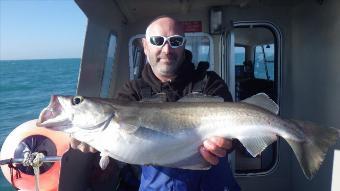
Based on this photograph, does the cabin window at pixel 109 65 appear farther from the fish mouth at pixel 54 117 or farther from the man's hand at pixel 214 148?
the man's hand at pixel 214 148

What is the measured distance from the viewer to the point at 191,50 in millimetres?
6902

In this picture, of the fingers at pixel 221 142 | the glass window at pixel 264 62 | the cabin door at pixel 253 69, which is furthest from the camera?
the glass window at pixel 264 62

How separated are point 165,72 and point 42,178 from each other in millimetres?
1683

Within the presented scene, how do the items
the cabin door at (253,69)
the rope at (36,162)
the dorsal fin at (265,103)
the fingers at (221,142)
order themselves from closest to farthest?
the fingers at (221,142)
the dorsal fin at (265,103)
the rope at (36,162)
the cabin door at (253,69)

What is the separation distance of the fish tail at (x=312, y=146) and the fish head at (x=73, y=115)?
148 cm

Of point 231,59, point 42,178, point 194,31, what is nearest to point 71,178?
point 42,178

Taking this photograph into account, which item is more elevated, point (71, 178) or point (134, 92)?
point (134, 92)

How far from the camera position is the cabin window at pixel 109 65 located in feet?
19.9

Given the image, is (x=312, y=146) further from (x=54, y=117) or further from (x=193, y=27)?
(x=193, y=27)

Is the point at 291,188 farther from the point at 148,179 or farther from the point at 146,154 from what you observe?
the point at 146,154

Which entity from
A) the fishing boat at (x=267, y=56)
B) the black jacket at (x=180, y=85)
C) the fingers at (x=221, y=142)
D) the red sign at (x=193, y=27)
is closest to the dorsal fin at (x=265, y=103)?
the fingers at (x=221, y=142)

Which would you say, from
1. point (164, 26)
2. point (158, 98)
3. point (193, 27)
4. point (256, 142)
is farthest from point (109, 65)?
point (256, 142)

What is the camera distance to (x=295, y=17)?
643cm

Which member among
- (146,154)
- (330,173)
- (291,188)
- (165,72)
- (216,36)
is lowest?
(291,188)
